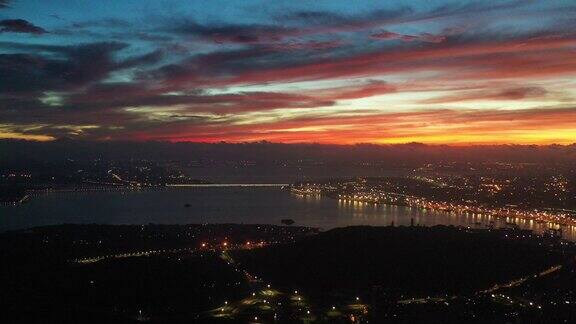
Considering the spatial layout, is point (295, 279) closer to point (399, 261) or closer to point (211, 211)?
point (399, 261)

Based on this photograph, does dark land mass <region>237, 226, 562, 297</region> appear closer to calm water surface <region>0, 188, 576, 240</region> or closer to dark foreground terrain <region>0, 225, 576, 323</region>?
dark foreground terrain <region>0, 225, 576, 323</region>

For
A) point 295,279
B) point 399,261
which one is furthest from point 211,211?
point 295,279

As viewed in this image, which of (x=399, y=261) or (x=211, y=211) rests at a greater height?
(x=399, y=261)

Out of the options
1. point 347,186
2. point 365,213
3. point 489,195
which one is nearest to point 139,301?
point 365,213

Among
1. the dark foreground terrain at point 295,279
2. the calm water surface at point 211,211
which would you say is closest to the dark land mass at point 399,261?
the dark foreground terrain at point 295,279

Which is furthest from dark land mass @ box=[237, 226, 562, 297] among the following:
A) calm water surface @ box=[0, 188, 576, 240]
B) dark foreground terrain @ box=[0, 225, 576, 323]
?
calm water surface @ box=[0, 188, 576, 240]

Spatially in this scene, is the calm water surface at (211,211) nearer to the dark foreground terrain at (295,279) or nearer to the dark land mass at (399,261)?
the dark foreground terrain at (295,279)
